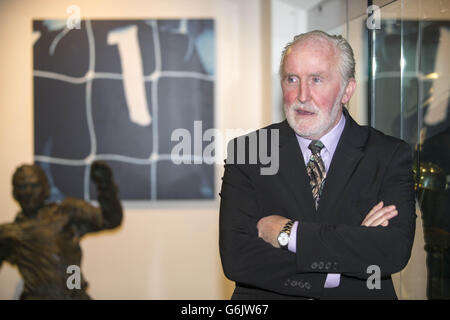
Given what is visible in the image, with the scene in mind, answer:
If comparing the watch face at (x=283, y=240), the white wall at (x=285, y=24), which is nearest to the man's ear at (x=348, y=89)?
the white wall at (x=285, y=24)

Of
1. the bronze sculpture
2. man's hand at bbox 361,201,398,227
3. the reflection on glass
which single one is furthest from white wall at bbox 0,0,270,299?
man's hand at bbox 361,201,398,227

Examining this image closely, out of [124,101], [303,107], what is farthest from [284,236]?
[124,101]

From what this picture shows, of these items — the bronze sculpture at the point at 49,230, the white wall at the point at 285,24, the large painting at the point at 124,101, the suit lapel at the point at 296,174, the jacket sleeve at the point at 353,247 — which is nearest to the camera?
the jacket sleeve at the point at 353,247

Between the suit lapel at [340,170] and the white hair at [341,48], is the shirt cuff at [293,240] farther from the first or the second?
the white hair at [341,48]

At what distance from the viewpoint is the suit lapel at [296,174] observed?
1.51 m

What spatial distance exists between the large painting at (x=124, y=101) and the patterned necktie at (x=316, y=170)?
76.5 inches

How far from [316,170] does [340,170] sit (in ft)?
0.23

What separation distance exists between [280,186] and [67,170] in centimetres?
227

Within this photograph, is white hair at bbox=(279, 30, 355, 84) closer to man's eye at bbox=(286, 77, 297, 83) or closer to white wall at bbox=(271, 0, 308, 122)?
man's eye at bbox=(286, 77, 297, 83)

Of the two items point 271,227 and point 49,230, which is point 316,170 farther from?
point 49,230

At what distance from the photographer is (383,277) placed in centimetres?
148

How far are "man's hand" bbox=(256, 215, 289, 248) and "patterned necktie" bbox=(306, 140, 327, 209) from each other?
4.4 inches

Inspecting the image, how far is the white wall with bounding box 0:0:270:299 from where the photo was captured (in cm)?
349
